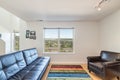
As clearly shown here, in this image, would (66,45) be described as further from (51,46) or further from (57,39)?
(51,46)

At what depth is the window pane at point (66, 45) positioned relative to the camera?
808 centimetres

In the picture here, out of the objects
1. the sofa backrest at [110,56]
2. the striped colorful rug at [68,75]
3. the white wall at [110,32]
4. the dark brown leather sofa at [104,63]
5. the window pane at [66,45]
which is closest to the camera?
the dark brown leather sofa at [104,63]

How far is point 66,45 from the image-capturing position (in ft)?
26.6

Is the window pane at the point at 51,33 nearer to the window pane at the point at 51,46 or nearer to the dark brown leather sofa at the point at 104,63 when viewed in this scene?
the window pane at the point at 51,46

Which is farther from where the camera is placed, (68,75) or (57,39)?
(57,39)

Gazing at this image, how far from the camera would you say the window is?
8086mm

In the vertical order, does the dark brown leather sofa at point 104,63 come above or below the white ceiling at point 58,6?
below

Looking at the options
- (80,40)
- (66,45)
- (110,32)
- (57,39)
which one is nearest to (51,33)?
(57,39)

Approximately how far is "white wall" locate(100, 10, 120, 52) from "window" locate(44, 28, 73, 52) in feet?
5.40

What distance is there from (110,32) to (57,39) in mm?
2889

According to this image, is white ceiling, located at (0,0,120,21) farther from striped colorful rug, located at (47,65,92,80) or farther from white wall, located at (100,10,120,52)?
striped colorful rug, located at (47,65,92,80)

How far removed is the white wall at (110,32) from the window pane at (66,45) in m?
1.59

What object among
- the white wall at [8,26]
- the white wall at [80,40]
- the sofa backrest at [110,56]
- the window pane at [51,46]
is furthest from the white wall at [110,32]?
the white wall at [8,26]

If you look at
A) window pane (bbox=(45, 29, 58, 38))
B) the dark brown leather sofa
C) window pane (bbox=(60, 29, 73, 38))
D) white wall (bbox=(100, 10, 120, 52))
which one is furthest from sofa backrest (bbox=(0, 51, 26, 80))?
window pane (bbox=(60, 29, 73, 38))
